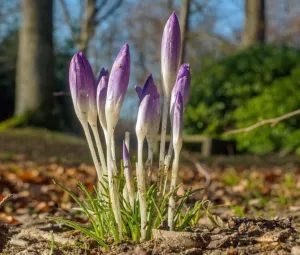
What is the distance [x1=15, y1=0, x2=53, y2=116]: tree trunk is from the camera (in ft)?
42.5

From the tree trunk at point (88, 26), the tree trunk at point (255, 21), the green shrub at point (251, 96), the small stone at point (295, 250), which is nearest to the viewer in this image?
the small stone at point (295, 250)

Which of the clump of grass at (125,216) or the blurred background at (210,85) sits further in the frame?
the blurred background at (210,85)

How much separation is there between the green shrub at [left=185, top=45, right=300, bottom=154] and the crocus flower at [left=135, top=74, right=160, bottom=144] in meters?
8.45

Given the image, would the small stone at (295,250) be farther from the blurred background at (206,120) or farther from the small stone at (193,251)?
the blurred background at (206,120)

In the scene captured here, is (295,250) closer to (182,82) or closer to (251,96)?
(182,82)

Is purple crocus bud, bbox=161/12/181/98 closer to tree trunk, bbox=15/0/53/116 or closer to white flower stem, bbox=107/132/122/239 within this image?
white flower stem, bbox=107/132/122/239

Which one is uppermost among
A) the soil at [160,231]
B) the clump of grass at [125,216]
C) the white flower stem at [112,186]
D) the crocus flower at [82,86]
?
the crocus flower at [82,86]

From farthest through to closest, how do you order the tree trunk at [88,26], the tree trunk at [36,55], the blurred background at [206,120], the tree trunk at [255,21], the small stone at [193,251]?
the tree trunk at [255,21], the tree trunk at [36,55], the tree trunk at [88,26], the blurred background at [206,120], the small stone at [193,251]

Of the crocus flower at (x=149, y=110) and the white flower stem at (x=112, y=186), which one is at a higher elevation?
the crocus flower at (x=149, y=110)

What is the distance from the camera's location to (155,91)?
1.87 meters

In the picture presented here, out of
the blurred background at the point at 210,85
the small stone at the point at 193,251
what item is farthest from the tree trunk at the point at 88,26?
the small stone at the point at 193,251

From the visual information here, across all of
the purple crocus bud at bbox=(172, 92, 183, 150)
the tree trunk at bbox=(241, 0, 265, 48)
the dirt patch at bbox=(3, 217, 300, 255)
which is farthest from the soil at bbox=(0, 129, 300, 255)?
the tree trunk at bbox=(241, 0, 265, 48)

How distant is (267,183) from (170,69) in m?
4.36

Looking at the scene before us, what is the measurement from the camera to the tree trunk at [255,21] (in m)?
15.3
